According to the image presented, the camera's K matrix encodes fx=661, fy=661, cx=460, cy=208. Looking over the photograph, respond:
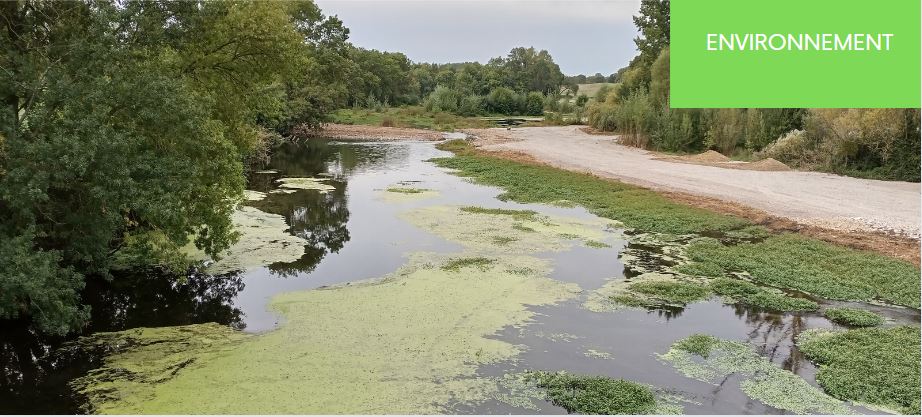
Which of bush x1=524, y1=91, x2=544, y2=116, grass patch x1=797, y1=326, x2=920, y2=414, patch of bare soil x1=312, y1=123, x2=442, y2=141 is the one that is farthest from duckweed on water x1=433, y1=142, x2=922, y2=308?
bush x1=524, y1=91, x2=544, y2=116

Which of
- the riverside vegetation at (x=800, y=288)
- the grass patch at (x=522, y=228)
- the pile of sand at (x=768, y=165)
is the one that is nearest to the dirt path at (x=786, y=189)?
the pile of sand at (x=768, y=165)

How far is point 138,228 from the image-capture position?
12594 millimetres

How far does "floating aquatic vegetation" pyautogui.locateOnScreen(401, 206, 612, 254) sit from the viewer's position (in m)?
16.9

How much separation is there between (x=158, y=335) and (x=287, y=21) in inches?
261

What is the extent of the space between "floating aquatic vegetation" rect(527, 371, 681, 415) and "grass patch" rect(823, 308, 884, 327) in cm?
482

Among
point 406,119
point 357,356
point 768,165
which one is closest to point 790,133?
point 768,165

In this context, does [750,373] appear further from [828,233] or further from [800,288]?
[828,233]

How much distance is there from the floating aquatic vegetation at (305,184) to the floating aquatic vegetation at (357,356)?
14.8 metres

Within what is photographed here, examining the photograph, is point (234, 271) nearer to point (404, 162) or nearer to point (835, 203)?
point (835, 203)

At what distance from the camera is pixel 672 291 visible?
13.0 meters

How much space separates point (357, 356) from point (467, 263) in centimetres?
561

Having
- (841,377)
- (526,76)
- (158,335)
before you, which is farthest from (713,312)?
(526,76)

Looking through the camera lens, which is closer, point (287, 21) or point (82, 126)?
point (82, 126)

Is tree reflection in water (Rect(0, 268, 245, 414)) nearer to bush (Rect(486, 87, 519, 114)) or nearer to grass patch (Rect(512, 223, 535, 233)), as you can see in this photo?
grass patch (Rect(512, 223, 535, 233))
